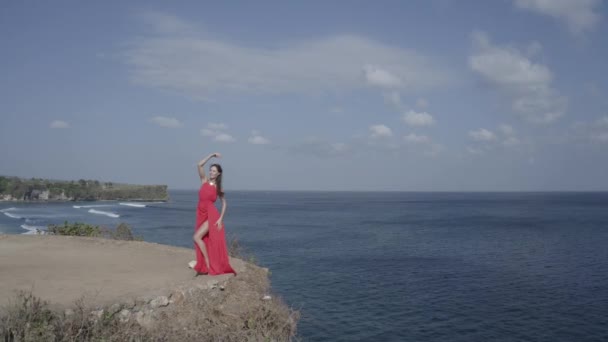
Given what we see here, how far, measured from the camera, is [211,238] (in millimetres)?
9969

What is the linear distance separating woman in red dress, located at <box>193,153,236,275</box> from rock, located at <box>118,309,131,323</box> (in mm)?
2499

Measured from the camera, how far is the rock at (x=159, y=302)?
316 inches

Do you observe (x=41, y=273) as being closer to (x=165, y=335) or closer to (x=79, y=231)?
(x=165, y=335)

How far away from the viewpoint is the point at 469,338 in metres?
17.2

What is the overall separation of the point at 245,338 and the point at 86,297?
2.77 m

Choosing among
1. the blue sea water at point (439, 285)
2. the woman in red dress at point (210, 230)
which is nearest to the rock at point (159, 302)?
the woman in red dress at point (210, 230)

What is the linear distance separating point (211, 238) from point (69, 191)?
141 m

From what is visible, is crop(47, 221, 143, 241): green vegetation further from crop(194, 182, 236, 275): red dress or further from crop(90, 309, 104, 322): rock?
crop(90, 309, 104, 322): rock

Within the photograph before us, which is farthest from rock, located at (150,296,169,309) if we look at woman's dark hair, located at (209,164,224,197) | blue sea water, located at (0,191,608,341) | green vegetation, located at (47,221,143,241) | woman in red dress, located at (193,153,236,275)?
green vegetation, located at (47,221,143,241)

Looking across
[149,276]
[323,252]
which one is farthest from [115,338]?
[323,252]

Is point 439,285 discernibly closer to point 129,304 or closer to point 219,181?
point 219,181

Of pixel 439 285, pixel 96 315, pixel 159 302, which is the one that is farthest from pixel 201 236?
pixel 439 285

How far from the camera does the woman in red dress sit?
9.90m

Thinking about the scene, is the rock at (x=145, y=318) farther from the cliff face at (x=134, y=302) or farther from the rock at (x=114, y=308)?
the rock at (x=114, y=308)
